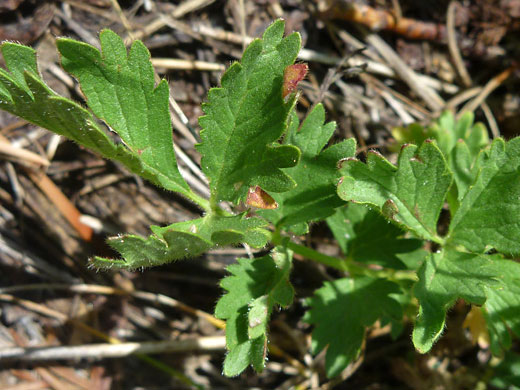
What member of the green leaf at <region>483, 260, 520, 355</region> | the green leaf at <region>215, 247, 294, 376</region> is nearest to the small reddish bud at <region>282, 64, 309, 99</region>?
the green leaf at <region>215, 247, 294, 376</region>

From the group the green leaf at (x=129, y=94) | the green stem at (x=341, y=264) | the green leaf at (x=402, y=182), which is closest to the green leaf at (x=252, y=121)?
the green leaf at (x=129, y=94)

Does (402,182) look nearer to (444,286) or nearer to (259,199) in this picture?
(444,286)

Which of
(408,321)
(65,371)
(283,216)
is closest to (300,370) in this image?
(408,321)

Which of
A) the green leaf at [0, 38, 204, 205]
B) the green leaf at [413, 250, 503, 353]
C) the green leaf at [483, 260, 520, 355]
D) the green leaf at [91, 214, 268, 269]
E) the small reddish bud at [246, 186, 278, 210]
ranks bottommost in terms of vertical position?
the green leaf at [483, 260, 520, 355]

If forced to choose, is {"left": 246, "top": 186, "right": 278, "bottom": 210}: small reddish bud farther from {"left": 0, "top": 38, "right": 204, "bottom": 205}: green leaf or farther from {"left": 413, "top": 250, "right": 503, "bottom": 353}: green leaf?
{"left": 413, "top": 250, "right": 503, "bottom": 353}: green leaf

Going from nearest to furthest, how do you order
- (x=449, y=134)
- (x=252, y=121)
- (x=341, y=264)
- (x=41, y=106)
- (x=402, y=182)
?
(x=41, y=106)
(x=252, y=121)
(x=402, y=182)
(x=341, y=264)
(x=449, y=134)

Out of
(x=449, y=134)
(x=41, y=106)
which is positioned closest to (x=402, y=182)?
(x=449, y=134)
